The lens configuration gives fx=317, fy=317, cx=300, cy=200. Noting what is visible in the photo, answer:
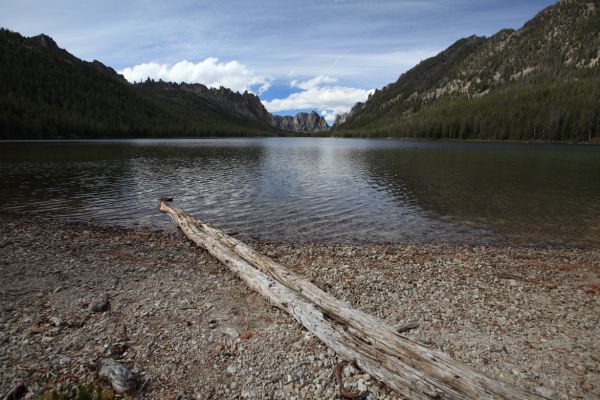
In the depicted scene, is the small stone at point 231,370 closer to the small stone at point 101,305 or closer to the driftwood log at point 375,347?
the driftwood log at point 375,347

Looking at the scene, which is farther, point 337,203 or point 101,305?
point 337,203

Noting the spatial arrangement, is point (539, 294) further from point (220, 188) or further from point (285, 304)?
point (220, 188)

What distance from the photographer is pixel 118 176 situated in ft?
147

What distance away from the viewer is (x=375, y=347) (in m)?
7.86

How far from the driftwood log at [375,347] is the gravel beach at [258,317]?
1.23ft

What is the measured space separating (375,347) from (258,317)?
4066mm

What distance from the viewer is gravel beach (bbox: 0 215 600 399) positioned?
7570mm

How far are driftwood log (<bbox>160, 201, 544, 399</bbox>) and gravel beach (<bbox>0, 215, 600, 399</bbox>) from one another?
0.37 meters

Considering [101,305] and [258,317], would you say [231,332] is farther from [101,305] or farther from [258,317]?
[101,305]

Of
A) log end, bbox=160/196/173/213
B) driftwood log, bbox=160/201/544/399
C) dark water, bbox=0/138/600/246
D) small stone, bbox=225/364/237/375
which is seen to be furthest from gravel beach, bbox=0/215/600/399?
log end, bbox=160/196/173/213

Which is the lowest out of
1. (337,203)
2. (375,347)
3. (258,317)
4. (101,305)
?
(337,203)

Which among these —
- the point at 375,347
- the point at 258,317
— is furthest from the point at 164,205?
the point at 375,347

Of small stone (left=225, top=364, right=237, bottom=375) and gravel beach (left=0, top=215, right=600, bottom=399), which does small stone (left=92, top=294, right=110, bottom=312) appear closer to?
gravel beach (left=0, top=215, right=600, bottom=399)

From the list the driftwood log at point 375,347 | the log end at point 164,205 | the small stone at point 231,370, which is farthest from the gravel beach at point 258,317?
the log end at point 164,205
